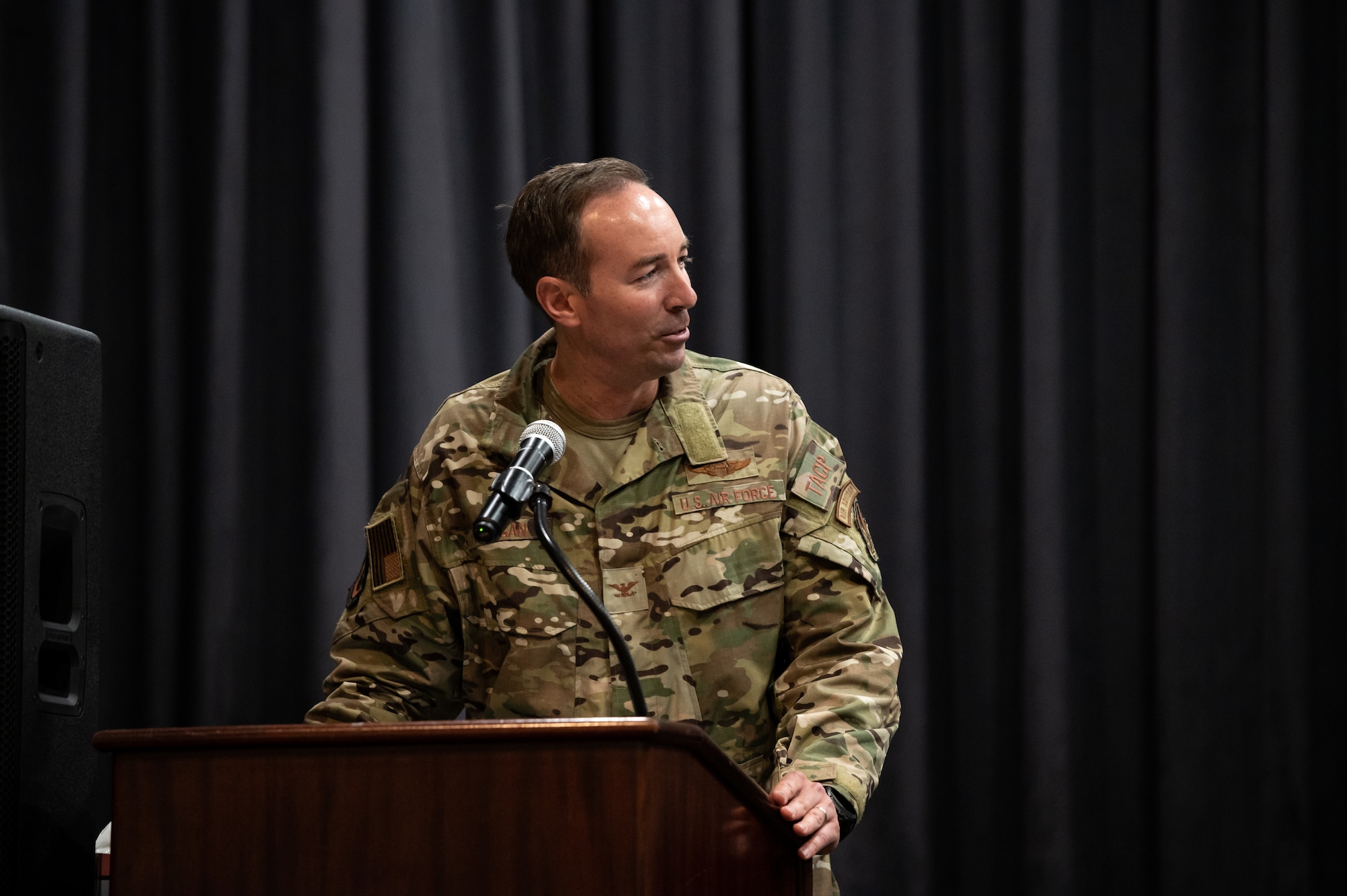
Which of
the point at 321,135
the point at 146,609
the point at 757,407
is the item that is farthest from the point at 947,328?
the point at 146,609

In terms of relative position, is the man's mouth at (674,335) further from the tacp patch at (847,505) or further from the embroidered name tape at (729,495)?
the tacp patch at (847,505)

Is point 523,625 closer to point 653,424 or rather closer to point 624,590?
point 624,590

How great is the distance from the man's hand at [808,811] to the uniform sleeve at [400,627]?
0.68 meters

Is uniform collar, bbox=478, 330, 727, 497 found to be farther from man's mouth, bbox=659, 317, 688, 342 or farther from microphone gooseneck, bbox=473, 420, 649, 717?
microphone gooseneck, bbox=473, 420, 649, 717

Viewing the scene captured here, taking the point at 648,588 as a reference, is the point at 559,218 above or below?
above

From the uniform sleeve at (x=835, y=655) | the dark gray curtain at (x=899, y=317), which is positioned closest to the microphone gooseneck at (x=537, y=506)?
the uniform sleeve at (x=835, y=655)

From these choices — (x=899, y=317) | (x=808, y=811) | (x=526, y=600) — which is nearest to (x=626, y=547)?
(x=526, y=600)

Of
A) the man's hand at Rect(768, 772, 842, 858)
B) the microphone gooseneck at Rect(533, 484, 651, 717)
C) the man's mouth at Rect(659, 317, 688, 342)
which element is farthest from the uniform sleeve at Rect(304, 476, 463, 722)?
the man's hand at Rect(768, 772, 842, 858)

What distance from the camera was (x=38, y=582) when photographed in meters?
1.63

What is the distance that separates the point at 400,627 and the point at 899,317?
1397 millimetres

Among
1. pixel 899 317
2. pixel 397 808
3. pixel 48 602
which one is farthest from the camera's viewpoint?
pixel 899 317

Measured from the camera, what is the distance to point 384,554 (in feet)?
6.70

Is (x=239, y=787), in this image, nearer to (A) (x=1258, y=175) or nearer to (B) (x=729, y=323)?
(B) (x=729, y=323)

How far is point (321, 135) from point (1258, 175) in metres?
2.11
